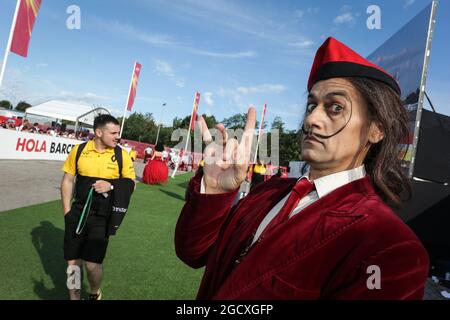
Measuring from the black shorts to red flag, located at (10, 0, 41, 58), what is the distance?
22.4ft

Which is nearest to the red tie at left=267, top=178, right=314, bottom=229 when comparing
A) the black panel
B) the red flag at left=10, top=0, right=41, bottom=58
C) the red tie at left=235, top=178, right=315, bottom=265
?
the red tie at left=235, top=178, right=315, bottom=265

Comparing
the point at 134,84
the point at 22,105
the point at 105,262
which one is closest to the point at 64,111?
the point at 134,84

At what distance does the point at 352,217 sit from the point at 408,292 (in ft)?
0.81

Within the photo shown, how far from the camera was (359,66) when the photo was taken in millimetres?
1300

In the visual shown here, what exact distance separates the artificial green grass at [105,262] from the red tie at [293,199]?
3356 millimetres

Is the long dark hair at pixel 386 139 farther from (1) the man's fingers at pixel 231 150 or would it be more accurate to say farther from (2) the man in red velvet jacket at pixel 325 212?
(1) the man's fingers at pixel 231 150

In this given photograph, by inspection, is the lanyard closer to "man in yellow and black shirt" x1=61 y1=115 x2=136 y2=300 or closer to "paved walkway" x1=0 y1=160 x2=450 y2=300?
"man in yellow and black shirt" x1=61 y1=115 x2=136 y2=300

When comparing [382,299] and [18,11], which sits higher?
[18,11]

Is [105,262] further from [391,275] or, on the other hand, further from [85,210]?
[391,275]

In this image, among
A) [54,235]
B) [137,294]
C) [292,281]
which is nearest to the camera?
[292,281]

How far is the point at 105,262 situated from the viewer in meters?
A: 4.89

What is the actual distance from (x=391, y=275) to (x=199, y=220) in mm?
772
